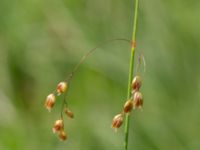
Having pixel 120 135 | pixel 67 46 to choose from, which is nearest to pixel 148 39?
pixel 120 135

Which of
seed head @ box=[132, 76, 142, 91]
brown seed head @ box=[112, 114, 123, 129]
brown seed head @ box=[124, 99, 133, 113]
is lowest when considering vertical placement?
brown seed head @ box=[112, 114, 123, 129]

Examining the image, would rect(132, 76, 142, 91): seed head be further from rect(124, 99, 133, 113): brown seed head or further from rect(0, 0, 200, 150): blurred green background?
rect(0, 0, 200, 150): blurred green background

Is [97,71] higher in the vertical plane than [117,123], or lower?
lower

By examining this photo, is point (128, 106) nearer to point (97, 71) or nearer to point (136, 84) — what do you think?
point (136, 84)

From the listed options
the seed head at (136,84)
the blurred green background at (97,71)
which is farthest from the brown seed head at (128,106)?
the blurred green background at (97,71)

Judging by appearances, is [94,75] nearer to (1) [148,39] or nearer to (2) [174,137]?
(1) [148,39]

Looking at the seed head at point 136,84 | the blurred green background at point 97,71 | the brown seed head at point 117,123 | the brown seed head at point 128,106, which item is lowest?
the blurred green background at point 97,71

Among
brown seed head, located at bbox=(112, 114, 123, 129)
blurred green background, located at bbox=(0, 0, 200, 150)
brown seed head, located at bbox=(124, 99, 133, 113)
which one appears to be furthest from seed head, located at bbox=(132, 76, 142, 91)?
blurred green background, located at bbox=(0, 0, 200, 150)

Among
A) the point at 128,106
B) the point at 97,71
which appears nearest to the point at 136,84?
the point at 128,106

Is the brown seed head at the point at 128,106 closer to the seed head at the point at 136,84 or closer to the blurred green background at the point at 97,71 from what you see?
the seed head at the point at 136,84
